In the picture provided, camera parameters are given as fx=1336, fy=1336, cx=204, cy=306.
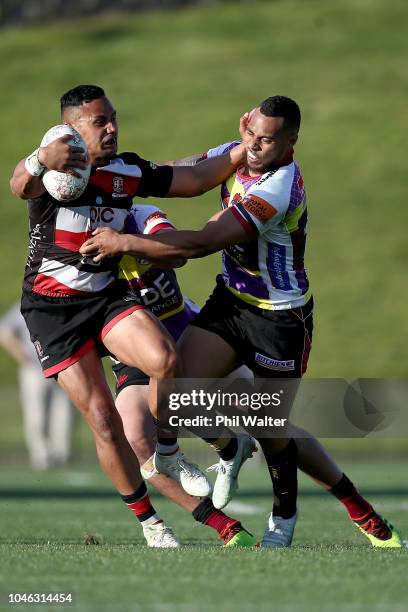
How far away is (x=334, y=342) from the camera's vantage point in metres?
31.0

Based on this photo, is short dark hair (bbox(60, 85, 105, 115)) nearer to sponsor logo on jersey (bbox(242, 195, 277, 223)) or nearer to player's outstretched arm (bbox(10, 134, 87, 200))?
player's outstretched arm (bbox(10, 134, 87, 200))

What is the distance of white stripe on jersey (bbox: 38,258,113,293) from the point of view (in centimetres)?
759

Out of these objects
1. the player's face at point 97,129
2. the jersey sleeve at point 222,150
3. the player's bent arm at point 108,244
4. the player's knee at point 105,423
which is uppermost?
the player's face at point 97,129

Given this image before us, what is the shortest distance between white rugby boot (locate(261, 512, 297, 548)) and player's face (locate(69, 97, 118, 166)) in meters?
2.34

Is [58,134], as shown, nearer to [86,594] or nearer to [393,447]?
[86,594]

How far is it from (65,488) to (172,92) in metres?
35.8

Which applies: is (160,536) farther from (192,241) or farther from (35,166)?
(35,166)

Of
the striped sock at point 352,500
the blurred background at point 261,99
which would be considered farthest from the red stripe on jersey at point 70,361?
the blurred background at point 261,99

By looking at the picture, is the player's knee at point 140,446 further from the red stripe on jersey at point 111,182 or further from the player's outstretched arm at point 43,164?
the player's outstretched arm at point 43,164

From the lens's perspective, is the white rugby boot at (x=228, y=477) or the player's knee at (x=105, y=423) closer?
the player's knee at (x=105, y=423)

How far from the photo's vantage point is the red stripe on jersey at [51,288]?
762cm

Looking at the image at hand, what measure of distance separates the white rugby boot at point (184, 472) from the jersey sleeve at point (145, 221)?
1.40m

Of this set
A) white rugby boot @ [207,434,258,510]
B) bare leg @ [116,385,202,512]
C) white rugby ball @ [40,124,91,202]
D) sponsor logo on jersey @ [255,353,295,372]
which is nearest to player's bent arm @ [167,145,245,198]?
white rugby ball @ [40,124,91,202]

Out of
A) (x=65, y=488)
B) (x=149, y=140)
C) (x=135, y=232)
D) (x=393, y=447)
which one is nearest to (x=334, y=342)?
(x=393, y=447)
